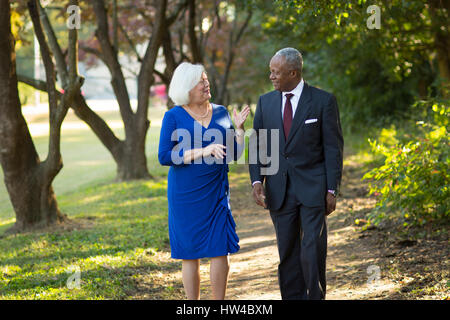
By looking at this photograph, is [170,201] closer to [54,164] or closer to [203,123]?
[203,123]

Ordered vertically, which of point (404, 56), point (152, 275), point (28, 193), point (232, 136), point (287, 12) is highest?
point (287, 12)

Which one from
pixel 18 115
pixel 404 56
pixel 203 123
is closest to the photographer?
pixel 203 123

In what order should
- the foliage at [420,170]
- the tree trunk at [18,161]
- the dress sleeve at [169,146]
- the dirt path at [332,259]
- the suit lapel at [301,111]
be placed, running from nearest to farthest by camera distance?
the dress sleeve at [169,146] → the suit lapel at [301,111] → the dirt path at [332,259] → the foliage at [420,170] → the tree trunk at [18,161]

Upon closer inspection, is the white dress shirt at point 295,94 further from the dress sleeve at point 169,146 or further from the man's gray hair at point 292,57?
the dress sleeve at point 169,146

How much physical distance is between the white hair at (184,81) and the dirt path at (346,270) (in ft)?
7.64

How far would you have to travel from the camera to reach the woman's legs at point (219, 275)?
526 centimetres

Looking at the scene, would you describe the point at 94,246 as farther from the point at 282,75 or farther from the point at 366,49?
the point at 366,49

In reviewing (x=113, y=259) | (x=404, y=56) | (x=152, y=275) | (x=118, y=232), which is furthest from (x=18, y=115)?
(x=404, y=56)

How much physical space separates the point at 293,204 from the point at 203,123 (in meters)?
0.98

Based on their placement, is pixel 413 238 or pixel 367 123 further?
pixel 367 123

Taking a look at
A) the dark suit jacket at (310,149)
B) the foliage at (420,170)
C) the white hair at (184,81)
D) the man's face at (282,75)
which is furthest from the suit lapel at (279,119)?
the foliage at (420,170)

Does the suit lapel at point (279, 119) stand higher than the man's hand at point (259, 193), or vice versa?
the suit lapel at point (279, 119)

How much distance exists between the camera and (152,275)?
7422mm

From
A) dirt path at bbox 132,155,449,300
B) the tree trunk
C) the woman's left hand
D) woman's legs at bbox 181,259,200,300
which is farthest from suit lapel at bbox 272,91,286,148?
the tree trunk
